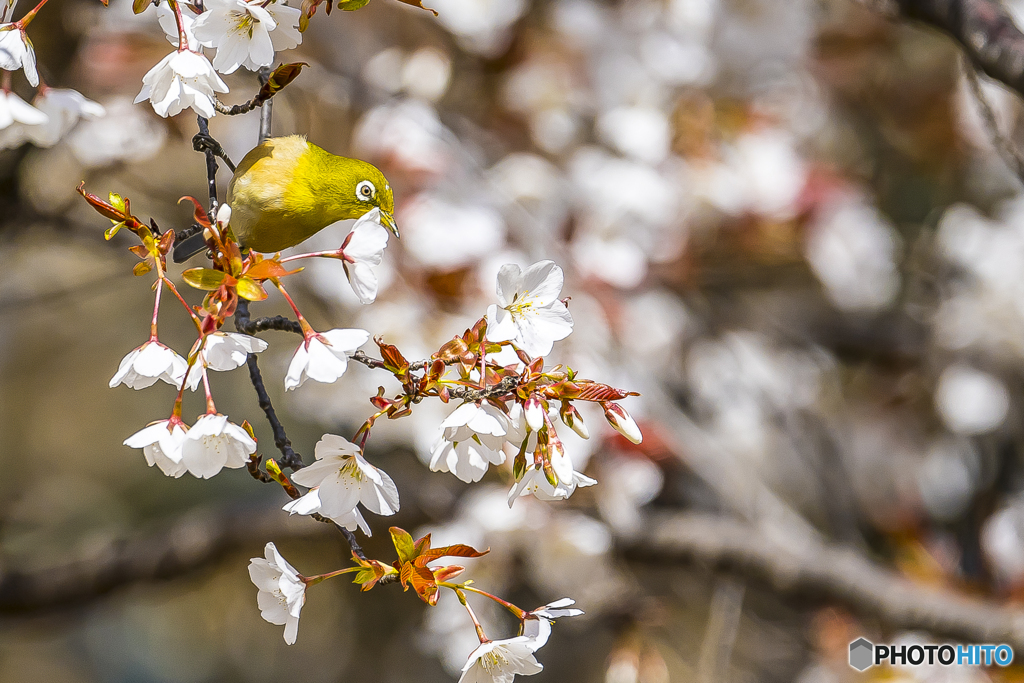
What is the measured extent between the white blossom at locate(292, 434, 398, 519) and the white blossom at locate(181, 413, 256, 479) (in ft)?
0.09

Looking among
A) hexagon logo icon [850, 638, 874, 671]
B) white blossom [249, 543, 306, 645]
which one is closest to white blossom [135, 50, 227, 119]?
white blossom [249, 543, 306, 645]

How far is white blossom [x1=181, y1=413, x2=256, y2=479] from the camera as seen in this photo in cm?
31

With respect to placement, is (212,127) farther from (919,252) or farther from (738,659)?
(738,659)

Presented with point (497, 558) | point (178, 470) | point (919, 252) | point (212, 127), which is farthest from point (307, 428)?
point (178, 470)

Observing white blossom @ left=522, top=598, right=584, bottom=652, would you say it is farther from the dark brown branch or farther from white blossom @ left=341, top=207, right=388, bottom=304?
the dark brown branch

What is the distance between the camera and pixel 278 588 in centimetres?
36

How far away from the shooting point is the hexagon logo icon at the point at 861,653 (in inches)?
45.6

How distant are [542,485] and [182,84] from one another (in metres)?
0.26

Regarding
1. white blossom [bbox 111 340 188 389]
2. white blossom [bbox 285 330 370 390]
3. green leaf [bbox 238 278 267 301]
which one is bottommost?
white blossom [bbox 111 340 188 389]

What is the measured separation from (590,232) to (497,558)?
0.54 metres

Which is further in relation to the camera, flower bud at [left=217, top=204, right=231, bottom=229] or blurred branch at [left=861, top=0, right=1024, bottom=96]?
blurred branch at [left=861, top=0, right=1024, bottom=96]

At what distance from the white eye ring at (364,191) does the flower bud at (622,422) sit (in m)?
0.16

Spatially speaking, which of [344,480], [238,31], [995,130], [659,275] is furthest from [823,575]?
[238,31]

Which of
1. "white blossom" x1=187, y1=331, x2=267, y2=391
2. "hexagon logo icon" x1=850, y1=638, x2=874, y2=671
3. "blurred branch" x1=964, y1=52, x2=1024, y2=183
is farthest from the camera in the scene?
"hexagon logo icon" x1=850, y1=638, x2=874, y2=671
